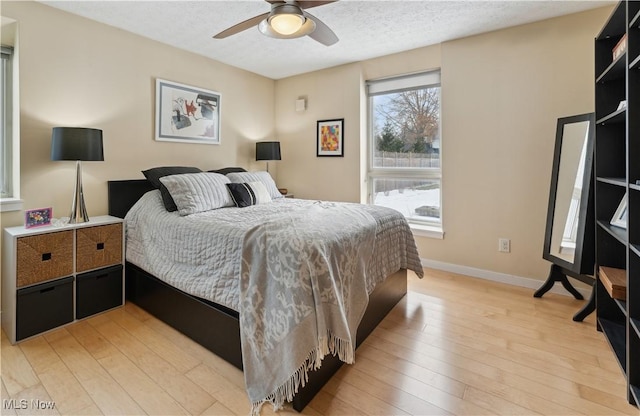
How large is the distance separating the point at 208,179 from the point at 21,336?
1634 millimetres

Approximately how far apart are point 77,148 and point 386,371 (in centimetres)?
262

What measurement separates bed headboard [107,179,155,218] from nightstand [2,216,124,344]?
0.36 meters

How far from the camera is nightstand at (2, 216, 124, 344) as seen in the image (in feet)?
6.84

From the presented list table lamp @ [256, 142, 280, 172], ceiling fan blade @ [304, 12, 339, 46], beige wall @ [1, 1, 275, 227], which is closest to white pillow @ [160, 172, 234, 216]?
beige wall @ [1, 1, 275, 227]

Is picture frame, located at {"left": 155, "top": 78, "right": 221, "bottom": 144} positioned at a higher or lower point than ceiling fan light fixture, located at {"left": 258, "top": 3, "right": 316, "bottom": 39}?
lower

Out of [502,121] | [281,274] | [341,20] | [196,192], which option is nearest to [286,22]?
[341,20]

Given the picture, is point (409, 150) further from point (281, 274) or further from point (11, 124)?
point (11, 124)

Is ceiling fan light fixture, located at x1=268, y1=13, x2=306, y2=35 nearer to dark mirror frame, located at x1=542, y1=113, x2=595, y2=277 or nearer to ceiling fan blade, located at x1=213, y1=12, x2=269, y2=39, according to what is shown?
ceiling fan blade, located at x1=213, y1=12, x2=269, y2=39

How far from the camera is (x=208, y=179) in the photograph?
280cm

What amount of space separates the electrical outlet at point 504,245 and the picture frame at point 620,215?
1.12 meters


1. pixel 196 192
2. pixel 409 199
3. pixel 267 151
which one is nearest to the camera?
pixel 196 192

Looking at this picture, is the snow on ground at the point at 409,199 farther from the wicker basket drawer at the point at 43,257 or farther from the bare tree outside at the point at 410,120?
the wicker basket drawer at the point at 43,257

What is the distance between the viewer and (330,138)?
415 centimetres

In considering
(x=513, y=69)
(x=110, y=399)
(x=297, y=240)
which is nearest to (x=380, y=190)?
(x=513, y=69)
